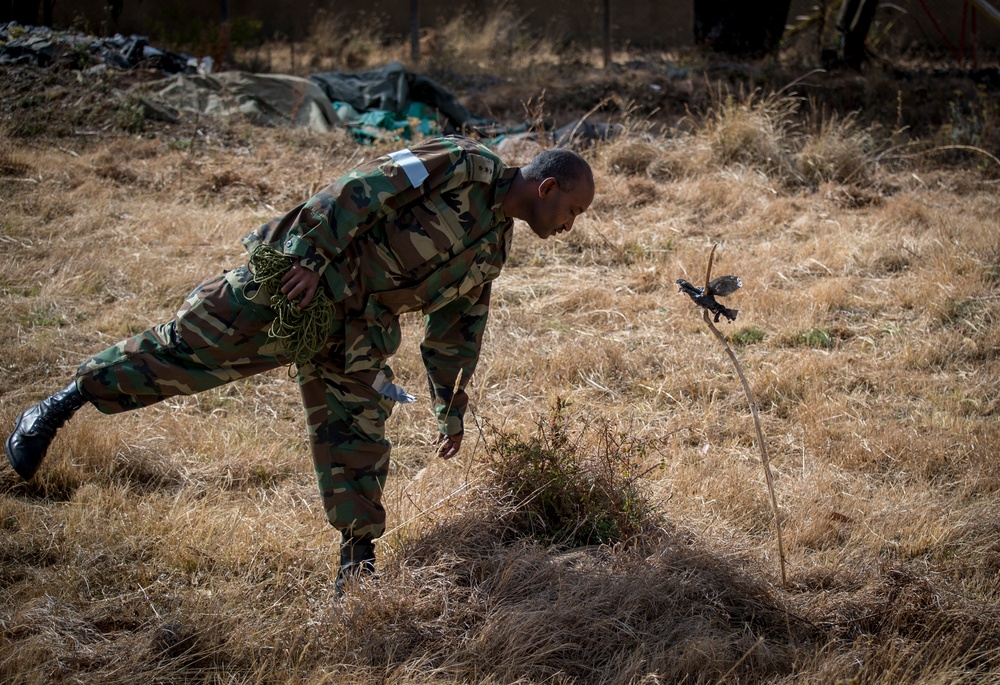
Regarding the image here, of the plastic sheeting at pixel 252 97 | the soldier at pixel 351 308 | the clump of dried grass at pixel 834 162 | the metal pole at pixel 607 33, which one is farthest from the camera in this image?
the metal pole at pixel 607 33

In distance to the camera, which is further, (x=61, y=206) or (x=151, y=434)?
(x=61, y=206)

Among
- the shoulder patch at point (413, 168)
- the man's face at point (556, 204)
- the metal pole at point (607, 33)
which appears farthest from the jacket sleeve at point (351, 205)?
the metal pole at point (607, 33)

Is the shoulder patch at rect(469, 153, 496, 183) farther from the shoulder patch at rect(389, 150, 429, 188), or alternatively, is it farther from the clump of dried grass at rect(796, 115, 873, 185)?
the clump of dried grass at rect(796, 115, 873, 185)

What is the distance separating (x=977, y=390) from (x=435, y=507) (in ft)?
9.71

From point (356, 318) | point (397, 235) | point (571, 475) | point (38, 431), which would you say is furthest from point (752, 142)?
point (38, 431)

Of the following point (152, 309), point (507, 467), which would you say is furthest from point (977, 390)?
point (152, 309)

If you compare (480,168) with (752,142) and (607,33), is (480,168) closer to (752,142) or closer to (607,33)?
(752,142)

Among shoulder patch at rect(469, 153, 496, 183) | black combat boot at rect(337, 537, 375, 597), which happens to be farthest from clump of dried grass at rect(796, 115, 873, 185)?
black combat boot at rect(337, 537, 375, 597)

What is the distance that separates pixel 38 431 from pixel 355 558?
3.84 feet

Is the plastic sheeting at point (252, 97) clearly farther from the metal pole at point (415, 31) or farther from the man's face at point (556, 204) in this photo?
the man's face at point (556, 204)

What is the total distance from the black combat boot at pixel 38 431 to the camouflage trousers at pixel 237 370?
9cm

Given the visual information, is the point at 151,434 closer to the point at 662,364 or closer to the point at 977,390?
the point at 662,364

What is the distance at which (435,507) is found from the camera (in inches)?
124

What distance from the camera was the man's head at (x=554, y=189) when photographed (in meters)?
2.81
